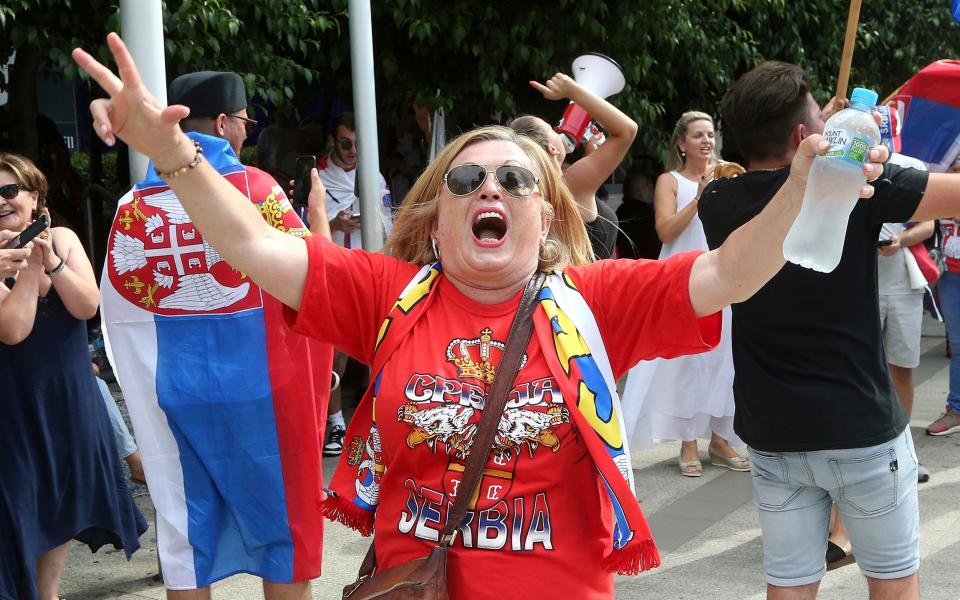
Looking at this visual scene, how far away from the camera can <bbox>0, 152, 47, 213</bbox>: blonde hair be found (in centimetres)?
397

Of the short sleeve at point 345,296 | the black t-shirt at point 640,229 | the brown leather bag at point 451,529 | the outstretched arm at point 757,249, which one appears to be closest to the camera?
the outstretched arm at point 757,249

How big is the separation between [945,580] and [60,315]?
3547 millimetres

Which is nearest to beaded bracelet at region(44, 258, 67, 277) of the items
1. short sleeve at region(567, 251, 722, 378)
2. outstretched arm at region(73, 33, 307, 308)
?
outstretched arm at region(73, 33, 307, 308)

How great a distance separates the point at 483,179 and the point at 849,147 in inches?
30.5

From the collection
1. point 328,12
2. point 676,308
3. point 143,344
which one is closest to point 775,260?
point 676,308

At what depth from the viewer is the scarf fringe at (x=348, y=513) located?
8.30 feet

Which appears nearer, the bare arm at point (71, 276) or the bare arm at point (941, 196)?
the bare arm at point (941, 196)

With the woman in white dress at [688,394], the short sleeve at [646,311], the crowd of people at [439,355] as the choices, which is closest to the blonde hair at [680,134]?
the woman in white dress at [688,394]

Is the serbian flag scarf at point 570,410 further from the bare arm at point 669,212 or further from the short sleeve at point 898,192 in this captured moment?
the bare arm at point 669,212

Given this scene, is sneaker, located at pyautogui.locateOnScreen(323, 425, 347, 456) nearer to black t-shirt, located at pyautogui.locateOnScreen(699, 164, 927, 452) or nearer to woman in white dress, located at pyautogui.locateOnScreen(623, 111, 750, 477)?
woman in white dress, located at pyautogui.locateOnScreen(623, 111, 750, 477)

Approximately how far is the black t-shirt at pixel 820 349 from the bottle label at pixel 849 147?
3.23ft

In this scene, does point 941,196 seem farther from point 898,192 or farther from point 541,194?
point 541,194

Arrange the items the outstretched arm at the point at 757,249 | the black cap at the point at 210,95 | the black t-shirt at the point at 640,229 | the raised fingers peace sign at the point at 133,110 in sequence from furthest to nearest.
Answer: the black t-shirt at the point at 640,229 → the black cap at the point at 210,95 → the outstretched arm at the point at 757,249 → the raised fingers peace sign at the point at 133,110

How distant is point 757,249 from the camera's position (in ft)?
7.30
